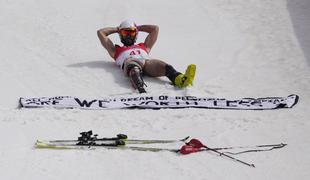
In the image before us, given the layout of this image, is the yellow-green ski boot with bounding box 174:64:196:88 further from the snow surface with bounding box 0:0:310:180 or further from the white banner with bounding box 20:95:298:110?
the white banner with bounding box 20:95:298:110

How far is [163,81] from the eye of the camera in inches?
329

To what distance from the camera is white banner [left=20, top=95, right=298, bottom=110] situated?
7160 mm

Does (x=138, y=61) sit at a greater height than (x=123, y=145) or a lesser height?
greater

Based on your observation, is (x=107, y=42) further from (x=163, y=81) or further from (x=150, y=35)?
(x=163, y=81)

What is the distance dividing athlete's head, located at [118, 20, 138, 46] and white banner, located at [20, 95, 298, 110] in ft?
4.93

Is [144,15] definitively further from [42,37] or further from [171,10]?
[42,37]

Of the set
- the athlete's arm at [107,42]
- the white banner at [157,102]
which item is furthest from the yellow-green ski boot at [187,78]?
Result: the athlete's arm at [107,42]

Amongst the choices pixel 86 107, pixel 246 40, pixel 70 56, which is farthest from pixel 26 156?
pixel 246 40

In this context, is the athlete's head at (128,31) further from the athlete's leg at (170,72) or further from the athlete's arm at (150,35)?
the athlete's leg at (170,72)

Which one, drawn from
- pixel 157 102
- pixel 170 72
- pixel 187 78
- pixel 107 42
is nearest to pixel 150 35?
pixel 107 42

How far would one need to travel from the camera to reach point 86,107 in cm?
712

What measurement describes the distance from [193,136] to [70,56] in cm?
376

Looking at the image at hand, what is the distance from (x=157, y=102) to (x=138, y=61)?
1316mm

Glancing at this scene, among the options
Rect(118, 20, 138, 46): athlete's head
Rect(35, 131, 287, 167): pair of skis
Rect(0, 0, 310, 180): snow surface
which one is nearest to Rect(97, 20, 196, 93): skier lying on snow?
Rect(118, 20, 138, 46): athlete's head
